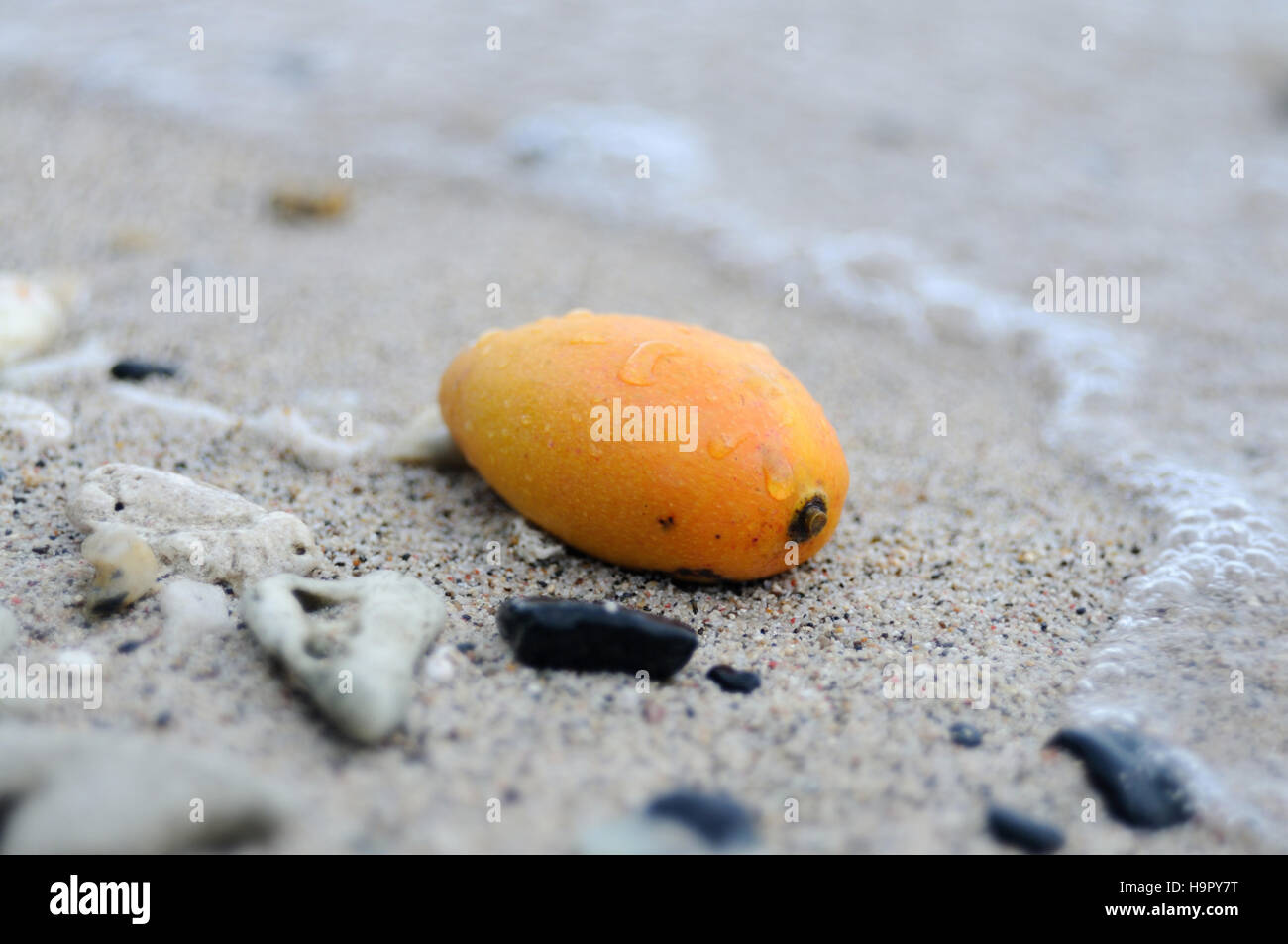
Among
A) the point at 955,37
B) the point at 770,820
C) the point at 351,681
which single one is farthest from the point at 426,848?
the point at 955,37

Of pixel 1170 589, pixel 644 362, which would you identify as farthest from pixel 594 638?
pixel 1170 589

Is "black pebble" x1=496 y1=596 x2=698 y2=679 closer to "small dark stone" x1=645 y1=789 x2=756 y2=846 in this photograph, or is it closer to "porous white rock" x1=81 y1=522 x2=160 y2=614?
"small dark stone" x1=645 y1=789 x2=756 y2=846

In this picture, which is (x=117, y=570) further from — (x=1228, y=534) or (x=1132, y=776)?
(x=1228, y=534)

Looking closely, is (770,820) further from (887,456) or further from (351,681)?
(887,456)

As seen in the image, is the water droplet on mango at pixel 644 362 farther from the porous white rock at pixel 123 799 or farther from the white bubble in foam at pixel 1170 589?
the white bubble in foam at pixel 1170 589

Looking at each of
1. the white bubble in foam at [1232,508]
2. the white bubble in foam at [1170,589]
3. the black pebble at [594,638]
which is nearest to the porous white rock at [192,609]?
the black pebble at [594,638]
